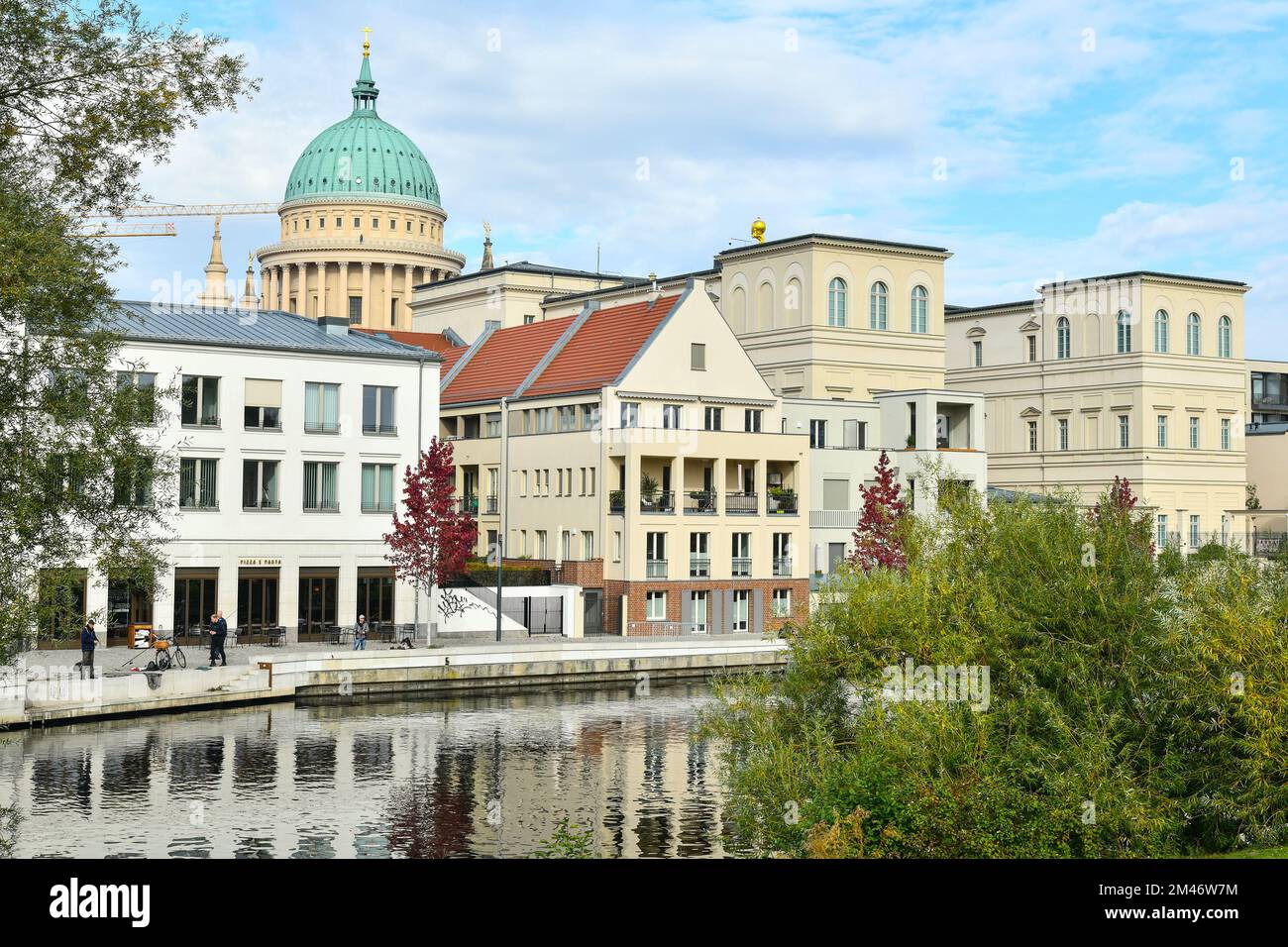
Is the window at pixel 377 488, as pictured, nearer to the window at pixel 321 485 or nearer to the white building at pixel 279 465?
the white building at pixel 279 465

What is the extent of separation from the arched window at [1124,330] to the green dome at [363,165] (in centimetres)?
8802

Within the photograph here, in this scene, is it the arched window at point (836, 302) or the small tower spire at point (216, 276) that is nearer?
the arched window at point (836, 302)

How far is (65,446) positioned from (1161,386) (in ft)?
288

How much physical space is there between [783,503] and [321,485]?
2428cm

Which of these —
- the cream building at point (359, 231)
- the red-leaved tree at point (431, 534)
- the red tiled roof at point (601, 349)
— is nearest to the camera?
the red-leaved tree at point (431, 534)

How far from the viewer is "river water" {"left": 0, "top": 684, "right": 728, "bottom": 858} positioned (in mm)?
32438

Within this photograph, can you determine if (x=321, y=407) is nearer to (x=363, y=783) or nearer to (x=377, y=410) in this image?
(x=377, y=410)

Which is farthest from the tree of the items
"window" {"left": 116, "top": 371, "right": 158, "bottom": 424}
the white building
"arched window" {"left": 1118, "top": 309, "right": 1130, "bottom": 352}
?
"arched window" {"left": 1118, "top": 309, "right": 1130, "bottom": 352}

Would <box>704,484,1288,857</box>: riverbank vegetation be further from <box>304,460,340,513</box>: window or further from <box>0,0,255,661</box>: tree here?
<box>304,460,340,513</box>: window

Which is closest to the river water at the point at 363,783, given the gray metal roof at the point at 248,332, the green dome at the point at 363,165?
the gray metal roof at the point at 248,332

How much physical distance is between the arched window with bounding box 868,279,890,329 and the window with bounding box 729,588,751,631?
2333cm

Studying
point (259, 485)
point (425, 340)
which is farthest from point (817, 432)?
point (425, 340)

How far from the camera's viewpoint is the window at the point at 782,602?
76556 millimetres
